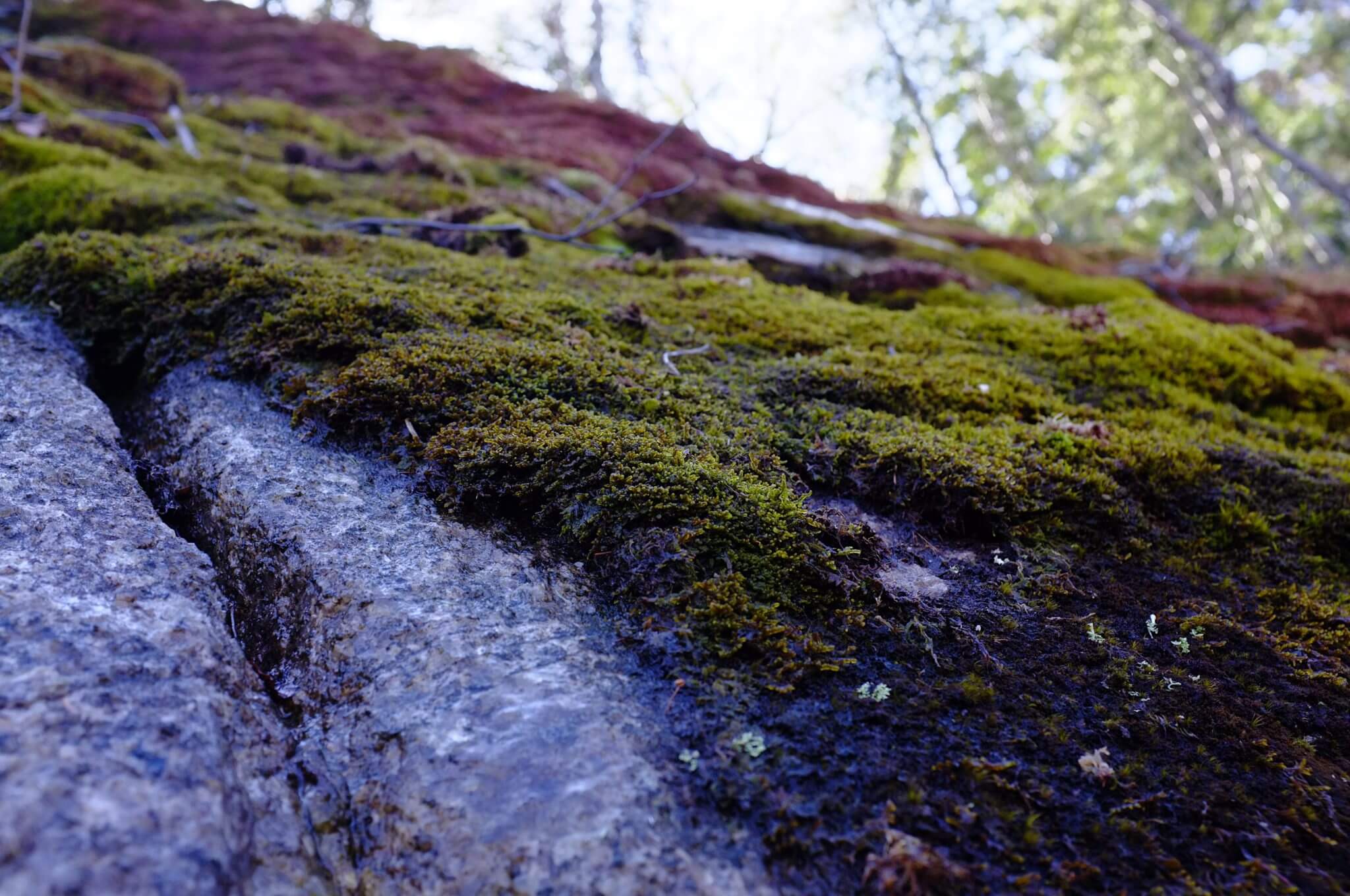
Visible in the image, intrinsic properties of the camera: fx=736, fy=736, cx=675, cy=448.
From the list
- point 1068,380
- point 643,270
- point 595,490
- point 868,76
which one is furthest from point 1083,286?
point 868,76

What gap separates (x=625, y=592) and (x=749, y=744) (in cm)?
73

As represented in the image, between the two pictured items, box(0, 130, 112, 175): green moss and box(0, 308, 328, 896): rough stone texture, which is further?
box(0, 130, 112, 175): green moss

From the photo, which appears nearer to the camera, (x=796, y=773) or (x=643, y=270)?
(x=796, y=773)

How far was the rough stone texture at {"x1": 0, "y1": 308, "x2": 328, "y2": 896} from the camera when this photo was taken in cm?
165

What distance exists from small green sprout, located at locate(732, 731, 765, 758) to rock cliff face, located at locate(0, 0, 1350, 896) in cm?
1

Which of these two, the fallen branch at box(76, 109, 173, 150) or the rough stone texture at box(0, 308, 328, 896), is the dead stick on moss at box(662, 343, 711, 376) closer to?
the rough stone texture at box(0, 308, 328, 896)

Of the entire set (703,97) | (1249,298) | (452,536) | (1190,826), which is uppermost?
(1249,298)

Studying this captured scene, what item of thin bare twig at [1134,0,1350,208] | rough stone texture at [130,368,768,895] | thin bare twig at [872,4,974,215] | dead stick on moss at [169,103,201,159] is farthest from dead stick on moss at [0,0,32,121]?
thin bare twig at [872,4,974,215]

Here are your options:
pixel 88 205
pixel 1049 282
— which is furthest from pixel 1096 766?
pixel 1049 282

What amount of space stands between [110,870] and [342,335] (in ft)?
8.86

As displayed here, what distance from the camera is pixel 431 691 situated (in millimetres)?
2318

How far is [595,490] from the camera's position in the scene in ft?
9.66

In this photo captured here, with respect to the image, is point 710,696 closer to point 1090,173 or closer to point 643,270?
point 643,270

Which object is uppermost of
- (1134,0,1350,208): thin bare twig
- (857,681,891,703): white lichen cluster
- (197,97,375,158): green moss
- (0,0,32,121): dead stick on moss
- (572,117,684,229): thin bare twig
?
(1134,0,1350,208): thin bare twig
